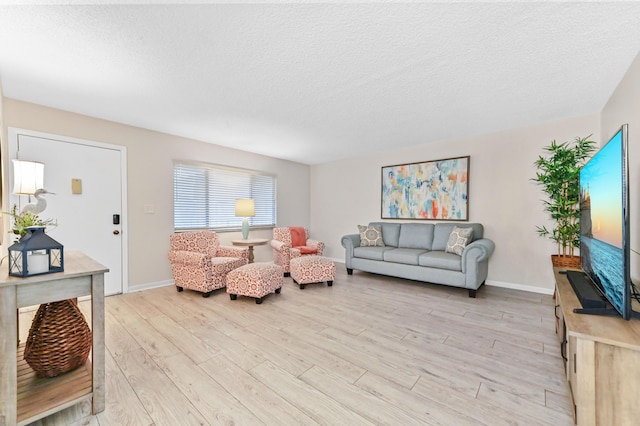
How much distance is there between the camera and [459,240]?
143 inches

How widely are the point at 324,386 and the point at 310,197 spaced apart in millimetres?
5058

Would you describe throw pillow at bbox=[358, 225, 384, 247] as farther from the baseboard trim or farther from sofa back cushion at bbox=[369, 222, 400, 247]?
the baseboard trim

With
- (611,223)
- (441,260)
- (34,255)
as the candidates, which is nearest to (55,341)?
(34,255)

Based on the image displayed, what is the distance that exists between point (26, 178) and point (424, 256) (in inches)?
166

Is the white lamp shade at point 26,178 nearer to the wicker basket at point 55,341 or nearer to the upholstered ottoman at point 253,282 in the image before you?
the wicker basket at point 55,341

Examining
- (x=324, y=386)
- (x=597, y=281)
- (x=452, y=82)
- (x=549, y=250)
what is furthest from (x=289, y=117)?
(x=549, y=250)

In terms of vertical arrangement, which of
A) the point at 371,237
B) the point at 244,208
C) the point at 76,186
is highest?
the point at 76,186

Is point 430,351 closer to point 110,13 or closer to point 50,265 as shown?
point 50,265

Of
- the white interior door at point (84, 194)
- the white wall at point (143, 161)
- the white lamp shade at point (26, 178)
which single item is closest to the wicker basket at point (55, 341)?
the white lamp shade at point (26, 178)

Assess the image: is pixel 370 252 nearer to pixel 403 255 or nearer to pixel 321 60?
pixel 403 255

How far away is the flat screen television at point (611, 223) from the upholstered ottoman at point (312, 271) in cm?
275

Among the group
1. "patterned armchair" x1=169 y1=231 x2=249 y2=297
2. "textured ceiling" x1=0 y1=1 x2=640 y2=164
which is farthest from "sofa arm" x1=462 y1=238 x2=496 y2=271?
"patterned armchair" x1=169 y1=231 x2=249 y2=297

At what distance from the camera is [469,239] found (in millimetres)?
3602

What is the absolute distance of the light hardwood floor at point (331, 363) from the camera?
4.64 ft
